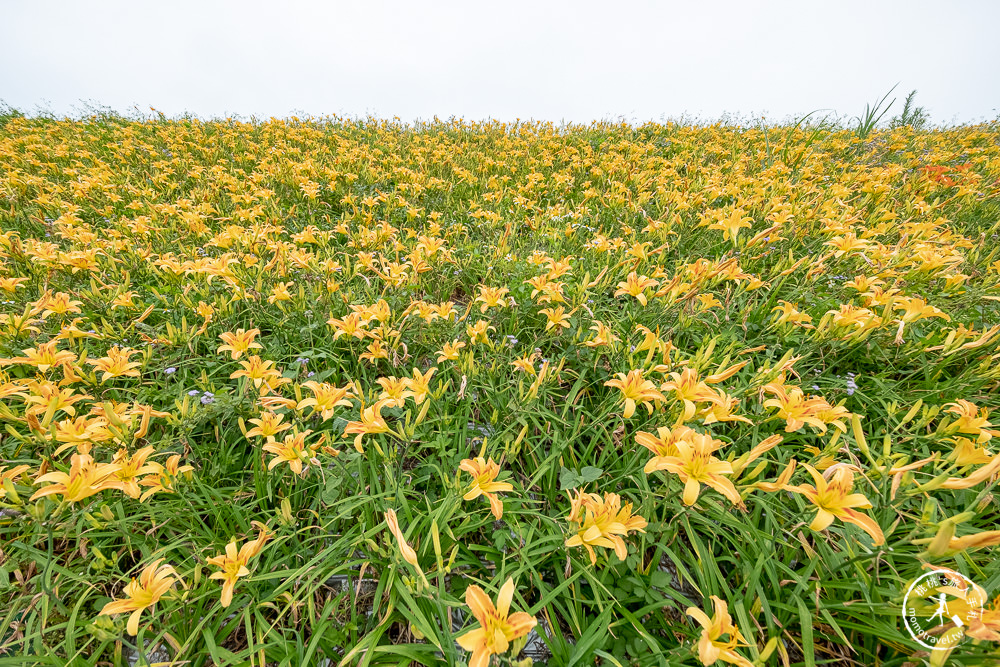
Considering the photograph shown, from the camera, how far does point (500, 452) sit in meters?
1.76

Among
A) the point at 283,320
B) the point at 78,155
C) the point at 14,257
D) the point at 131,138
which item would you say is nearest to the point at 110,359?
the point at 283,320

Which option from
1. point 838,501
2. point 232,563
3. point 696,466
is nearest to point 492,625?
point 696,466

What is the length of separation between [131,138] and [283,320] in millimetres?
7125

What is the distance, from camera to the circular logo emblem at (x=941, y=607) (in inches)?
37.7

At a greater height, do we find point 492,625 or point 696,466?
point 696,466

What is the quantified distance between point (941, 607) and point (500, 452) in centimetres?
138

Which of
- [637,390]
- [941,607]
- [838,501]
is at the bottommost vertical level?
[941,607]

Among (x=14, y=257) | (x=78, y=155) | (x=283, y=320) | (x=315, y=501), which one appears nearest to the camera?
(x=315, y=501)

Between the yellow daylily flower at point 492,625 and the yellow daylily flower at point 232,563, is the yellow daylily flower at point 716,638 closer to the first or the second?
the yellow daylily flower at point 492,625

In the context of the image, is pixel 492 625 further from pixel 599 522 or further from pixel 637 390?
pixel 637 390

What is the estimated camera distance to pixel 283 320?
2418mm

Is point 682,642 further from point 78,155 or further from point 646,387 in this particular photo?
point 78,155

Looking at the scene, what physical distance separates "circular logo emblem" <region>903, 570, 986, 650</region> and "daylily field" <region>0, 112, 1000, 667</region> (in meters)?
0.03

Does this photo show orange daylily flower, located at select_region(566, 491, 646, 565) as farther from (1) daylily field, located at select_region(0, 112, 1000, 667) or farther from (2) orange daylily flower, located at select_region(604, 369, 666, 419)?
(2) orange daylily flower, located at select_region(604, 369, 666, 419)
